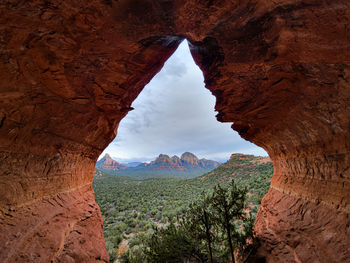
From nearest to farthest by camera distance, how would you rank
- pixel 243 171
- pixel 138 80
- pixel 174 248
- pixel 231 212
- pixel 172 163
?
pixel 138 80 < pixel 174 248 < pixel 231 212 < pixel 243 171 < pixel 172 163

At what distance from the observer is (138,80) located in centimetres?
588

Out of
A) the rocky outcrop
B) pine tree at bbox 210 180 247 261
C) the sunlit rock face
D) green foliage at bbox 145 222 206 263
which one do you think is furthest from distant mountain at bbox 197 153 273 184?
the rocky outcrop

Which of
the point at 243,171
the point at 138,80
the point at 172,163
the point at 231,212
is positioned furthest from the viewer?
the point at 172,163

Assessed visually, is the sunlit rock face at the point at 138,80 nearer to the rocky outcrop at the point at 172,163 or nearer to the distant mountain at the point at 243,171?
the distant mountain at the point at 243,171

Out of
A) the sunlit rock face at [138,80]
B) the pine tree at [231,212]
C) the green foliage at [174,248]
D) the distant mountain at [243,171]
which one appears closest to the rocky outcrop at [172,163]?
the distant mountain at [243,171]

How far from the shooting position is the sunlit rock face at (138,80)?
10.6 feet

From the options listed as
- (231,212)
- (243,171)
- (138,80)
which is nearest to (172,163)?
(243,171)

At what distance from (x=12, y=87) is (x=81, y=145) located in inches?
135

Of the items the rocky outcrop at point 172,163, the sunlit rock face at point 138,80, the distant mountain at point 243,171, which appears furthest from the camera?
the rocky outcrop at point 172,163

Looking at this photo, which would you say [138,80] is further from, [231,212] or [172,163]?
[172,163]

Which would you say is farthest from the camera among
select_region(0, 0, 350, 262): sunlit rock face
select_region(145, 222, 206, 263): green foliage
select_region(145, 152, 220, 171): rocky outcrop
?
select_region(145, 152, 220, 171): rocky outcrop

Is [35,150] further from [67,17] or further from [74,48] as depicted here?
[67,17]

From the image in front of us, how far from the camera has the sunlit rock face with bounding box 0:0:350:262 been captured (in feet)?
10.6

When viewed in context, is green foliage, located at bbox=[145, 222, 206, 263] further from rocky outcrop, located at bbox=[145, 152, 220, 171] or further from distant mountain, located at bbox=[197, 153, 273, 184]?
rocky outcrop, located at bbox=[145, 152, 220, 171]
